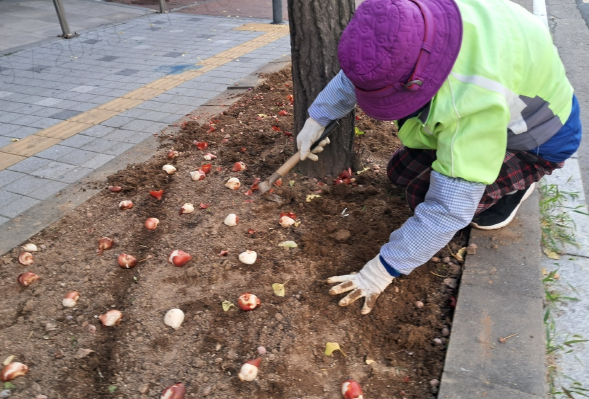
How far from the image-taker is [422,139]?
6.63ft

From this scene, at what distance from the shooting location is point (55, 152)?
387 centimetres

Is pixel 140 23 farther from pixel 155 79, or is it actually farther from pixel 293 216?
pixel 293 216

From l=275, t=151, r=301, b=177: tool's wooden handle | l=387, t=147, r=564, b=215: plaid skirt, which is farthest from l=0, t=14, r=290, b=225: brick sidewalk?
l=387, t=147, r=564, b=215: plaid skirt

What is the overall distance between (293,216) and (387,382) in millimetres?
1195

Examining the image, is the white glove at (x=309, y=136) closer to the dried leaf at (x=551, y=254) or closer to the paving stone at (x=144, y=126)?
the dried leaf at (x=551, y=254)

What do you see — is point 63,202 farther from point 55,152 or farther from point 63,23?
point 63,23

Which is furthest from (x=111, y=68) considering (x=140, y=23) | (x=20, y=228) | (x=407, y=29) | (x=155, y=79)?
(x=407, y=29)

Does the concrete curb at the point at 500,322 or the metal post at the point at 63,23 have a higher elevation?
the metal post at the point at 63,23

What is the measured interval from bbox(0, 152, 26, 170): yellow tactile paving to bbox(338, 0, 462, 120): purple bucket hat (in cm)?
321

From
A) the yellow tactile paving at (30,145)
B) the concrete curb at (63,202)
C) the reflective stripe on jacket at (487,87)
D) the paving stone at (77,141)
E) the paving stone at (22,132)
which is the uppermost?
the reflective stripe on jacket at (487,87)

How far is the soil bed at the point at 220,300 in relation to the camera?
1940 mm

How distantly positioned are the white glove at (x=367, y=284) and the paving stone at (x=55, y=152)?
279cm

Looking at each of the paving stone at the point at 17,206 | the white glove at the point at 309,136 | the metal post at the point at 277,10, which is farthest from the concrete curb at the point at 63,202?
the metal post at the point at 277,10

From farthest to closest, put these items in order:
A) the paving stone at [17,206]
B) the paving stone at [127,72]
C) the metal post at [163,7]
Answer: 1. the metal post at [163,7]
2. the paving stone at [127,72]
3. the paving stone at [17,206]
